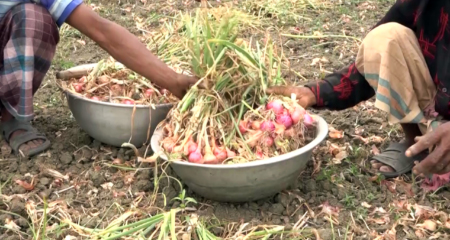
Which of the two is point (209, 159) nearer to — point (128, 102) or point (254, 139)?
point (254, 139)

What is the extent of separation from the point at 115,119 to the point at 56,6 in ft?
1.68

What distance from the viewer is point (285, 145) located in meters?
2.14

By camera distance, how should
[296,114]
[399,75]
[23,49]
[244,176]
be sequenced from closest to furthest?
[244,176], [296,114], [399,75], [23,49]

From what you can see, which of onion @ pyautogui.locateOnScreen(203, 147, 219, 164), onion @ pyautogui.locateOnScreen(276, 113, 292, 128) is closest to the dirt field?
onion @ pyautogui.locateOnScreen(203, 147, 219, 164)

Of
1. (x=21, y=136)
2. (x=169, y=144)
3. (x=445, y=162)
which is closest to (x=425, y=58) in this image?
(x=445, y=162)

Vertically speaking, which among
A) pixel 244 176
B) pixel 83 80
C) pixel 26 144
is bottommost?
pixel 26 144

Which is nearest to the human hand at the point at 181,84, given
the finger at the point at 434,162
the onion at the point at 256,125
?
the onion at the point at 256,125

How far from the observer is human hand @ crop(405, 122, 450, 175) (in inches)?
81.2

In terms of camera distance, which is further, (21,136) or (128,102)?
(21,136)

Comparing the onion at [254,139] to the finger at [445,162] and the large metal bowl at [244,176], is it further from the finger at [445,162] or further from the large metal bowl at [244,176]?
the finger at [445,162]

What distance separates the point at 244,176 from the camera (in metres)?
2.05

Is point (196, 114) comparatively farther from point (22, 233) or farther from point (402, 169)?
point (402, 169)

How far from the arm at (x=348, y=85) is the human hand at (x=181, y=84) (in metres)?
0.53

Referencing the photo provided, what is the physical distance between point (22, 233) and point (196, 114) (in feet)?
2.40
